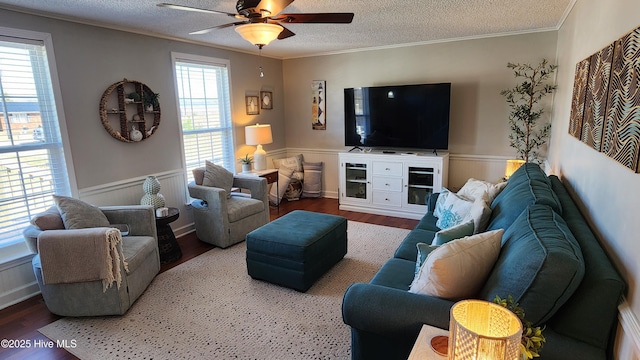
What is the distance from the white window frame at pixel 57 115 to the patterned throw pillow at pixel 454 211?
3.28 meters

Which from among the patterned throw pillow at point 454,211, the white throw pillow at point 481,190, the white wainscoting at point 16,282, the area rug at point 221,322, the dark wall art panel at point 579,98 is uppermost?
the dark wall art panel at point 579,98

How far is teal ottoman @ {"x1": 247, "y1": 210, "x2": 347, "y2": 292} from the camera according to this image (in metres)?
2.81

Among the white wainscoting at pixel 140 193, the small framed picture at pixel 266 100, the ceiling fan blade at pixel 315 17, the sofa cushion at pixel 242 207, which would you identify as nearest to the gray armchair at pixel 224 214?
the sofa cushion at pixel 242 207

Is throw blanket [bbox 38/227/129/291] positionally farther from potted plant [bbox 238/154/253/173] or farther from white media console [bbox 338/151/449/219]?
white media console [bbox 338/151/449/219]

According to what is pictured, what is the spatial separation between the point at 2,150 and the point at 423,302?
332 cm

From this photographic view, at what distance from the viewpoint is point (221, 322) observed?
8.23ft

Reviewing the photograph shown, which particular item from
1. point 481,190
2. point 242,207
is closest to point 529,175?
point 481,190

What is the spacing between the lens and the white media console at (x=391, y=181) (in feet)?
15.1

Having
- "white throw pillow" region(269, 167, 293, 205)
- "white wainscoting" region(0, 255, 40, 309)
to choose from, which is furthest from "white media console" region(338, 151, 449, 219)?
"white wainscoting" region(0, 255, 40, 309)

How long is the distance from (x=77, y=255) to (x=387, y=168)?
3600 mm

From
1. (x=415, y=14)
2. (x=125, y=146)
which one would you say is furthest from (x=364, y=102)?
(x=125, y=146)

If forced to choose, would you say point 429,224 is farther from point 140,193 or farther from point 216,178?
point 140,193

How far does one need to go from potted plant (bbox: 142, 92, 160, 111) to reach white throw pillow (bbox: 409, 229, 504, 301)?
11.1 feet

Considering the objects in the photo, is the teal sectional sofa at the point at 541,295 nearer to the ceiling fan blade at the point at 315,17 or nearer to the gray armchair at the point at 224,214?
the ceiling fan blade at the point at 315,17
